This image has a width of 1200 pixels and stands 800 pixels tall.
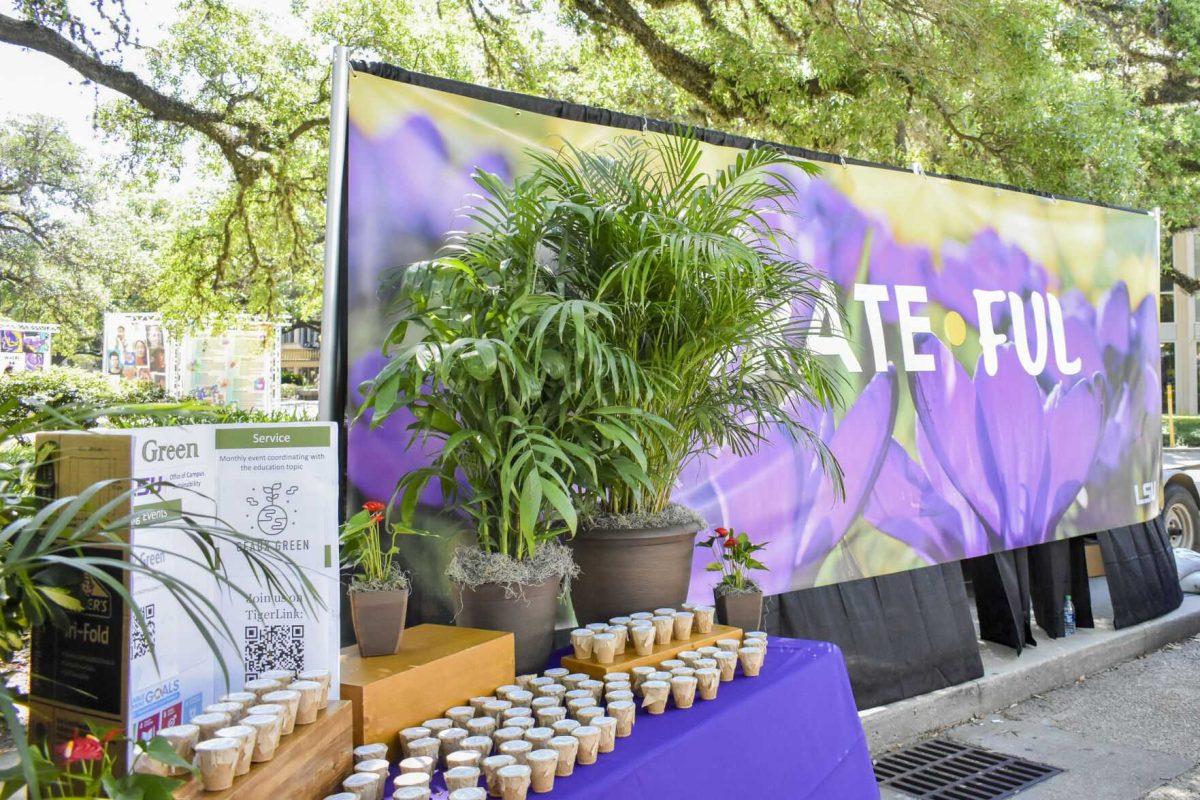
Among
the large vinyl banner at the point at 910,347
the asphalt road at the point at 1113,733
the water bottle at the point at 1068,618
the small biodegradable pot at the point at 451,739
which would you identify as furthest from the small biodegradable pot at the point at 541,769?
the water bottle at the point at 1068,618

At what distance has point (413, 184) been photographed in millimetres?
2883

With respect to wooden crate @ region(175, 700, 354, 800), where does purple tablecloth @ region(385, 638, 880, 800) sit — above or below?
below

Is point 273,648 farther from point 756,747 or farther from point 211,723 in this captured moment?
point 756,747

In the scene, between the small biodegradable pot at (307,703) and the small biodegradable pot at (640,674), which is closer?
the small biodegradable pot at (307,703)

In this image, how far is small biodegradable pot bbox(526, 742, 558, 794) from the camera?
4.87 feet

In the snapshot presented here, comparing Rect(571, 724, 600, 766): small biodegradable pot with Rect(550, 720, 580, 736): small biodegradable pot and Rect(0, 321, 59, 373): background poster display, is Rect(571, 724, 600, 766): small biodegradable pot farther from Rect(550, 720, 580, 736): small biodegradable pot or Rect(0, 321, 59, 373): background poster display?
Rect(0, 321, 59, 373): background poster display

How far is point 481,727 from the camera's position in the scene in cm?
165

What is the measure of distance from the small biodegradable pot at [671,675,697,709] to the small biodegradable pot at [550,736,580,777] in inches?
15.2

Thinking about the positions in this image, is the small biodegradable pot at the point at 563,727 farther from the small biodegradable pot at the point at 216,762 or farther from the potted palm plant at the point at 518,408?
the small biodegradable pot at the point at 216,762

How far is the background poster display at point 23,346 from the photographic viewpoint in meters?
14.7

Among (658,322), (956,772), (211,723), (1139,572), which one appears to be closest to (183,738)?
(211,723)

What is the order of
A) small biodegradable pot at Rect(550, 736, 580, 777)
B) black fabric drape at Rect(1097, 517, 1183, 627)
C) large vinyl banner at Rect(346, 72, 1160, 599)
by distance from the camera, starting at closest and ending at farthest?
small biodegradable pot at Rect(550, 736, 580, 777)
large vinyl banner at Rect(346, 72, 1160, 599)
black fabric drape at Rect(1097, 517, 1183, 627)

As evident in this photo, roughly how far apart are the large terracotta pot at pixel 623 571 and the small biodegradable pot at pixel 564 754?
866 millimetres

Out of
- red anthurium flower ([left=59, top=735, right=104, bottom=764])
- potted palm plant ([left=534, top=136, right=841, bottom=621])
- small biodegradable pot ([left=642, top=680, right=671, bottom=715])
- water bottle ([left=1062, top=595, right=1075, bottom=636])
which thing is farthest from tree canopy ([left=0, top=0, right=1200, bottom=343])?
red anthurium flower ([left=59, top=735, right=104, bottom=764])
